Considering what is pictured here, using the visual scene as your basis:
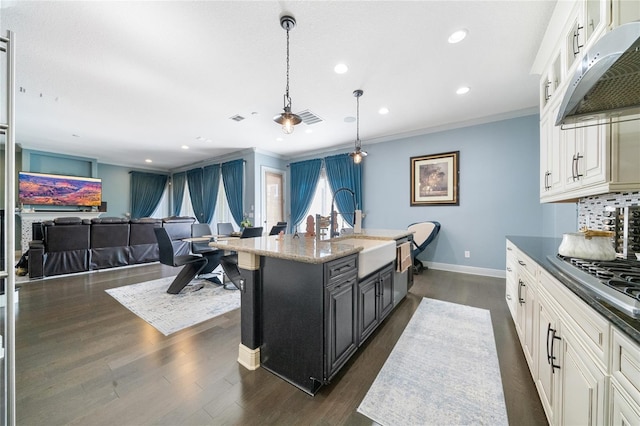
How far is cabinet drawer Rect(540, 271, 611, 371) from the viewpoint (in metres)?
0.77

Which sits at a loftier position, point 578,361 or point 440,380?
point 578,361

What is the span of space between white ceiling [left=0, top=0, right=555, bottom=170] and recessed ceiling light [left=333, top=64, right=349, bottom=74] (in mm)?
59

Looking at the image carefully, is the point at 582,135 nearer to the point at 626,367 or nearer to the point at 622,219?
the point at 622,219

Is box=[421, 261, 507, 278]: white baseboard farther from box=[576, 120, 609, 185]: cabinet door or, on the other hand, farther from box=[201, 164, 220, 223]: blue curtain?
box=[201, 164, 220, 223]: blue curtain

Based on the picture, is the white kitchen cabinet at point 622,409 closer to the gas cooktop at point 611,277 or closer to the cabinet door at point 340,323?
the gas cooktop at point 611,277

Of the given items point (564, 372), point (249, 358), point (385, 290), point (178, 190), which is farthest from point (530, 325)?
point (178, 190)

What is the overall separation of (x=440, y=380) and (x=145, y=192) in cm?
1018

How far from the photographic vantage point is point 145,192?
8.56 m

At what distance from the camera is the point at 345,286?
5.60 ft

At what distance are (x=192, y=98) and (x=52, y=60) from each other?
137 cm

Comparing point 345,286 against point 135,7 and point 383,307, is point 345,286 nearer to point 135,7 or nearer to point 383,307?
point 383,307

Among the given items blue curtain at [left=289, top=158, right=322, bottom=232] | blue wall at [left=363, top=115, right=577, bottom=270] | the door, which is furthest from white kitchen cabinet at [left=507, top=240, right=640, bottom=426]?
the door

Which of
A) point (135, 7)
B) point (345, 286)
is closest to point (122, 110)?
point (135, 7)

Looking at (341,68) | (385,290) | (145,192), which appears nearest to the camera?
(385,290)
